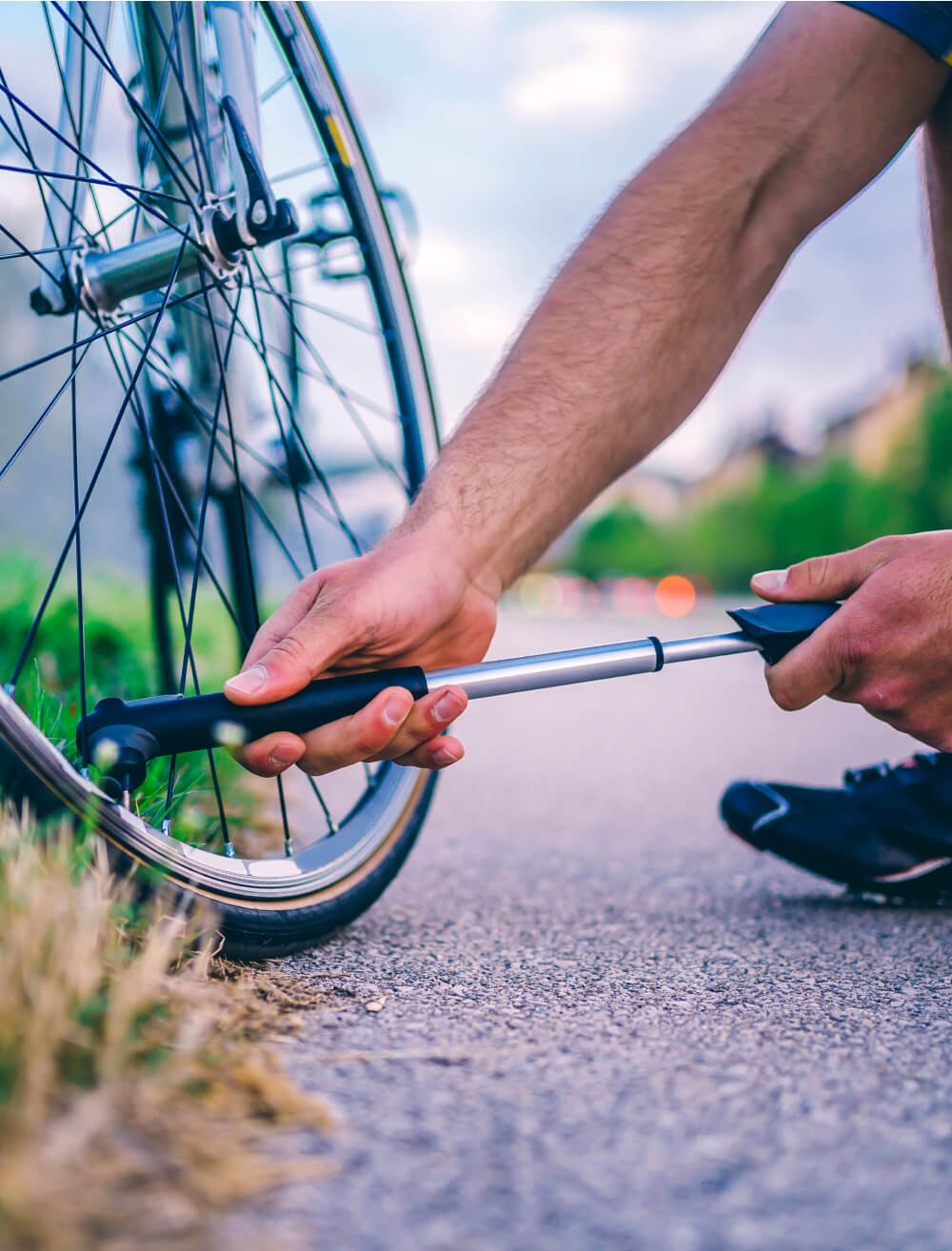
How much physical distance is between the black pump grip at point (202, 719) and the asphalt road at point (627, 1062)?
11.1 inches

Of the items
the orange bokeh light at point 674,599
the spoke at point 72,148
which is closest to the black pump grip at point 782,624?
the spoke at point 72,148

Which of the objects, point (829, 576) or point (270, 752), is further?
point (829, 576)

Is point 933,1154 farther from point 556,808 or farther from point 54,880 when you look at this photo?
point 556,808

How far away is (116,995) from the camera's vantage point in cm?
73

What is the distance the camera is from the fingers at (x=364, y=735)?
3.91 feet

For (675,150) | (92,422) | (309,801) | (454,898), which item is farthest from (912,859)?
(92,422)

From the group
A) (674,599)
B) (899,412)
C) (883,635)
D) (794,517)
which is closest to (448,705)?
(883,635)

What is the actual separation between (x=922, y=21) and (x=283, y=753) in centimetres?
126

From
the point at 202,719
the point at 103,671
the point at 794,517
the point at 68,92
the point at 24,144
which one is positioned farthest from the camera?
the point at 794,517

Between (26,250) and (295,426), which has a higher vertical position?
(26,250)

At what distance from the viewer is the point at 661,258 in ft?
5.04

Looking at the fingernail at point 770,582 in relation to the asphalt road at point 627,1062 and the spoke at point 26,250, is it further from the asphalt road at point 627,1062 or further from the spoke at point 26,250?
the spoke at point 26,250

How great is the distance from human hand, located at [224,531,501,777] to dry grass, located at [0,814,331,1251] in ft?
1.06

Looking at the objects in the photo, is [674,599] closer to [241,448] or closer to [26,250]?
[241,448]
